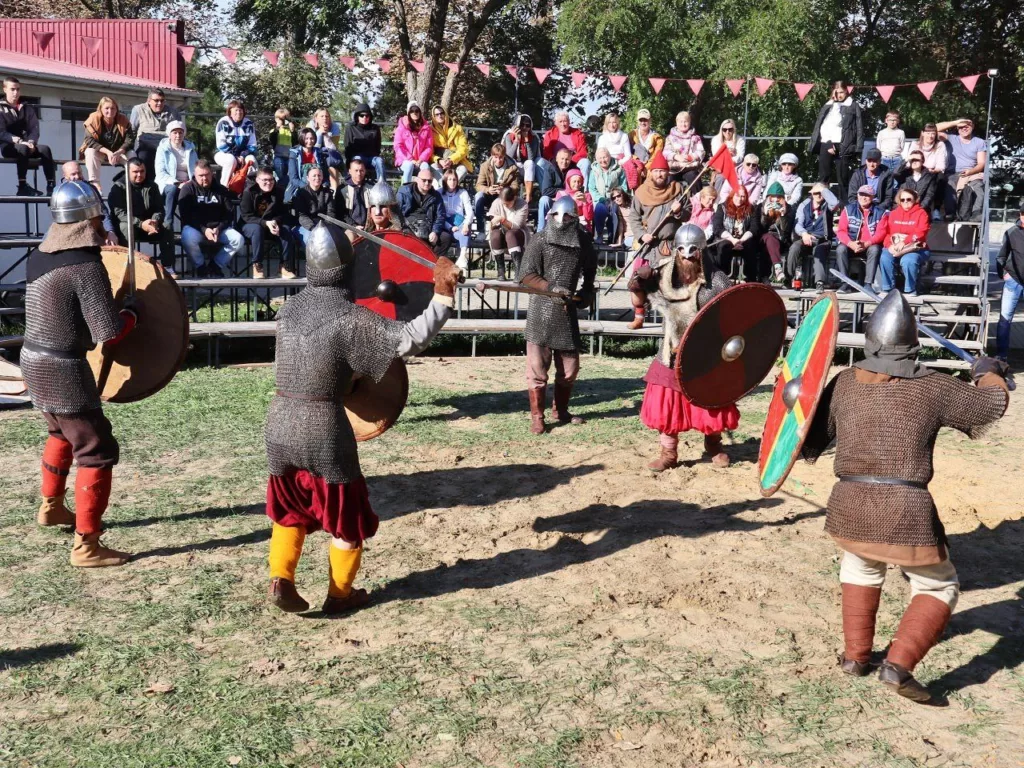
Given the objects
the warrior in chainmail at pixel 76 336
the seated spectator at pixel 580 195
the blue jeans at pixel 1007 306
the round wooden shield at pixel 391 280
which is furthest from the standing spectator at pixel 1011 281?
the warrior in chainmail at pixel 76 336

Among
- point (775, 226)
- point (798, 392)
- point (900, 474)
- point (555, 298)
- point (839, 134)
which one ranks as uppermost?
point (839, 134)

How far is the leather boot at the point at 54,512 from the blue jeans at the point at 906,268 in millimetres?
8569

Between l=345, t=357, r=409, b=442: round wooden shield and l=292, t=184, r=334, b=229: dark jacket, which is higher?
l=292, t=184, r=334, b=229: dark jacket

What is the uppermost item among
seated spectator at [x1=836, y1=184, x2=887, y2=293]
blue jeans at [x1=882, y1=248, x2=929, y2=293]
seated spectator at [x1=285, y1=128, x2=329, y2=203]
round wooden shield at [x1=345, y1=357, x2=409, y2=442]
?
seated spectator at [x1=285, y1=128, x2=329, y2=203]

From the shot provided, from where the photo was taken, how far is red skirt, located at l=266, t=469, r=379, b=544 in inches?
182

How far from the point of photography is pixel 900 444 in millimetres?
4094

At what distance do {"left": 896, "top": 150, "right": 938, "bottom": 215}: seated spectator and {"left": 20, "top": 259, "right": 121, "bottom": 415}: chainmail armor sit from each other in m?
9.28

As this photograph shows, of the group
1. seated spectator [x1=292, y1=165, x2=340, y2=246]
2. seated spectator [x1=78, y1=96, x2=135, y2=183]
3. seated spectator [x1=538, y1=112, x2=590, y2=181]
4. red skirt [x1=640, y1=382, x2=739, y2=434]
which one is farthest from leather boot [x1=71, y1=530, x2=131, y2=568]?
seated spectator [x1=538, y1=112, x2=590, y2=181]

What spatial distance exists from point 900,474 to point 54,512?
13.4ft

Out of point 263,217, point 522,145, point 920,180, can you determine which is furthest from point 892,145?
point 263,217

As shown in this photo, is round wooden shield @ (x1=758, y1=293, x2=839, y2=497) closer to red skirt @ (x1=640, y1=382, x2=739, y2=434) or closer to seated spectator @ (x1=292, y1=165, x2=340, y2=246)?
red skirt @ (x1=640, y1=382, x2=739, y2=434)

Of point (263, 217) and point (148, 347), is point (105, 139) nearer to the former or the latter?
point (263, 217)

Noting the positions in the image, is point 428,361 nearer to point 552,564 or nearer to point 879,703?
point 552,564

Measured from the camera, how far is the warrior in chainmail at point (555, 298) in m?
7.87
